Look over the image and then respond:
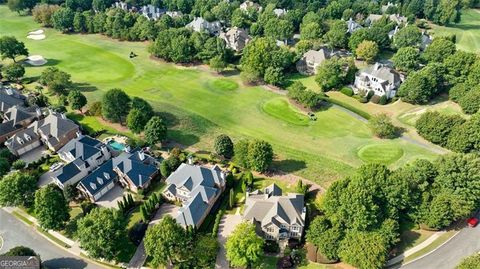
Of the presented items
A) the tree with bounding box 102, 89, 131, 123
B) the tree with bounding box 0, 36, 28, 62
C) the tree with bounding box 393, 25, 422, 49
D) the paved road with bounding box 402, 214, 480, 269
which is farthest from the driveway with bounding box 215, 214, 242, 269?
the tree with bounding box 0, 36, 28, 62

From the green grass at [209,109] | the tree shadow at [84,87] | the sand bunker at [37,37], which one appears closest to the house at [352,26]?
the green grass at [209,109]

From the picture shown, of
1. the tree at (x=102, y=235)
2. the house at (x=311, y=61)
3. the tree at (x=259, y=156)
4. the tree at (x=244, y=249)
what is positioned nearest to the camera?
the tree at (x=244, y=249)

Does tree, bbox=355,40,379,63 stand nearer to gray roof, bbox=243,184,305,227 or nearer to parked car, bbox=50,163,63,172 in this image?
gray roof, bbox=243,184,305,227

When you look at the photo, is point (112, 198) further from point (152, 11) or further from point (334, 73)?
point (152, 11)

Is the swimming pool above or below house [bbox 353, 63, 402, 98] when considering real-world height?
below

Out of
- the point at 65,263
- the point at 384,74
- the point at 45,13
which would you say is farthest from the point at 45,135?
the point at 45,13

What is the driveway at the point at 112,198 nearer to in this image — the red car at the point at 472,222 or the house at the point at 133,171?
the house at the point at 133,171
